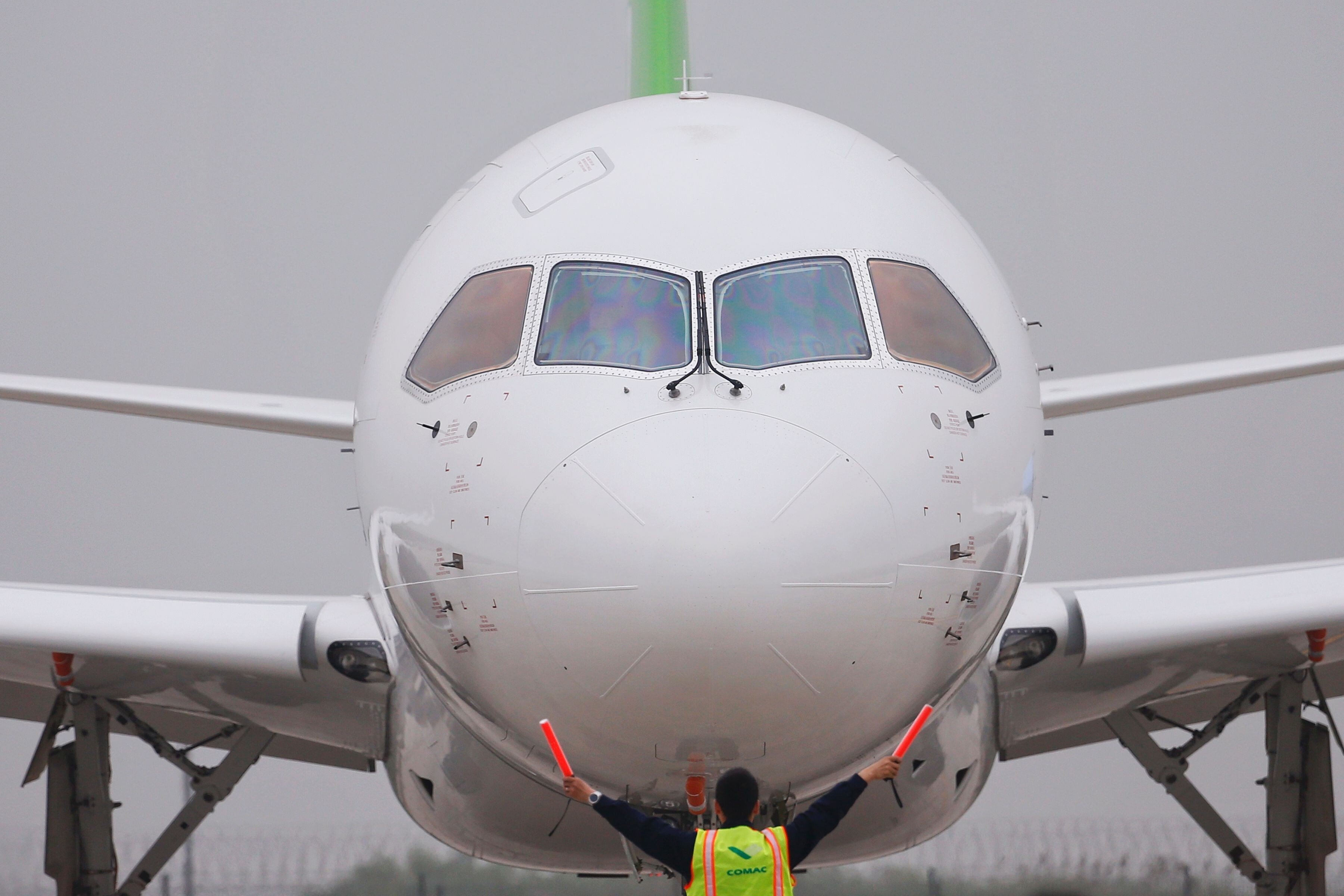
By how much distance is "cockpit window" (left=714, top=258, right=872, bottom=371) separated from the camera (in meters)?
5.18

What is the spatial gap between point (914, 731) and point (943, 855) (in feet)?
28.5

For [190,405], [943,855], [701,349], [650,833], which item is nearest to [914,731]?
[650,833]

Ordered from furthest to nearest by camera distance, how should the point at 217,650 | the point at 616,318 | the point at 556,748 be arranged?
the point at 217,650 → the point at 616,318 → the point at 556,748

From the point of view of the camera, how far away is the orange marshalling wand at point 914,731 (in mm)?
4664

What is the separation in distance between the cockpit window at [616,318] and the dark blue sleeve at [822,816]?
4.45 ft

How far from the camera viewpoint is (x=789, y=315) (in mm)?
5352

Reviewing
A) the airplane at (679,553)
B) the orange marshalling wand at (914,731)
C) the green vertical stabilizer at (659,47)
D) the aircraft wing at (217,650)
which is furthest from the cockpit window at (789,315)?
the green vertical stabilizer at (659,47)

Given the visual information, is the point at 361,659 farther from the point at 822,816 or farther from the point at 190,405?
the point at 822,816

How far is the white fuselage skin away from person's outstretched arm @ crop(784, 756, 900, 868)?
0.28m

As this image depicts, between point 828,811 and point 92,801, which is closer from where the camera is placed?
Answer: point 828,811

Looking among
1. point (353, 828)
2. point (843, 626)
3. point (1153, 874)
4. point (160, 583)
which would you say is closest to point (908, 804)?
point (843, 626)

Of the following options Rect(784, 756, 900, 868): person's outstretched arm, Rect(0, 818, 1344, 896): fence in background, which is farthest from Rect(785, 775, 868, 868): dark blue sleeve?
Rect(0, 818, 1344, 896): fence in background

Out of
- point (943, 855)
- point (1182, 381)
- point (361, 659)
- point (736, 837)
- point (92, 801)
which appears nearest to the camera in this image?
point (736, 837)

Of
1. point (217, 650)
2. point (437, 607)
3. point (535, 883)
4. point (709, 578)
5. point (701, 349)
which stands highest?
point (701, 349)
